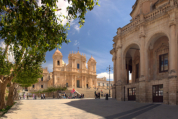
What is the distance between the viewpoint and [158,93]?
17.0m

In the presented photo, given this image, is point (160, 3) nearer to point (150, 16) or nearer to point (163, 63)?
point (150, 16)

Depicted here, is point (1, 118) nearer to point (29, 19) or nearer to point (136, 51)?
point (29, 19)

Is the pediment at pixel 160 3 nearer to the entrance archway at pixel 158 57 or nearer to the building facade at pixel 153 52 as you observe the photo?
the building facade at pixel 153 52

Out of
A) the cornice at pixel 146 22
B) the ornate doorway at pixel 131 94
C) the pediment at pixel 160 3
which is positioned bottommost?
the ornate doorway at pixel 131 94

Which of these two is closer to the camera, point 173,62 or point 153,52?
point 173,62

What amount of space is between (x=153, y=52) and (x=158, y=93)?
526 cm

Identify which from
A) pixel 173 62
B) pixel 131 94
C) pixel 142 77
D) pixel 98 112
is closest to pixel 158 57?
pixel 142 77

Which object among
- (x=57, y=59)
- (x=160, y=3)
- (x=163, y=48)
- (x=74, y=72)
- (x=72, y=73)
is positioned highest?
(x=160, y=3)

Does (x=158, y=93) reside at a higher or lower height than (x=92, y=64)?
lower

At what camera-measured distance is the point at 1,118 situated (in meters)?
9.21

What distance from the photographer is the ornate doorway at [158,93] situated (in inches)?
658

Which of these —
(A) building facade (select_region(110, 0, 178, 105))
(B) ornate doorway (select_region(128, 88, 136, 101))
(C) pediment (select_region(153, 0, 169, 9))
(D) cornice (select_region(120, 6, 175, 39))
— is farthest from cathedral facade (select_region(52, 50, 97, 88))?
(C) pediment (select_region(153, 0, 169, 9))

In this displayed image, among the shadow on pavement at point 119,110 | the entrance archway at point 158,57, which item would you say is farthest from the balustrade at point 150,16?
the shadow on pavement at point 119,110

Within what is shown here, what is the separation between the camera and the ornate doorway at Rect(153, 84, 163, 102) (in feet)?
54.9
